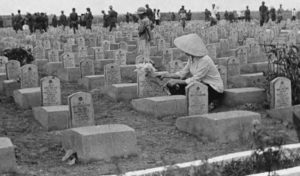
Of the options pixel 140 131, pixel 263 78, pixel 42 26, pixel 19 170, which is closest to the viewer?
pixel 19 170

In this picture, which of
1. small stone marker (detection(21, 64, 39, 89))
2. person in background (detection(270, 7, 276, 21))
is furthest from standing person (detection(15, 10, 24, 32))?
small stone marker (detection(21, 64, 39, 89))

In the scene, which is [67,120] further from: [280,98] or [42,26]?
[42,26]

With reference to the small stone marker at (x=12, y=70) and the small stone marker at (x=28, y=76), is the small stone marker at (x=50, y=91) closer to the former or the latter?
the small stone marker at (x=28, y=76)

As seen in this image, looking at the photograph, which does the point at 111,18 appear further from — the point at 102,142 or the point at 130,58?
the point at 102,142

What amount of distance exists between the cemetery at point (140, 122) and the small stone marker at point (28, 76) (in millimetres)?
18

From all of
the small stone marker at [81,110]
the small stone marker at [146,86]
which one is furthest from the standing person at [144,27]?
the small stone marker at [81,110]

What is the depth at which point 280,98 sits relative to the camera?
27.0 ft

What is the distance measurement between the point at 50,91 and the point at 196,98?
2.22 metres

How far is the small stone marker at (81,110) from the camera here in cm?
712

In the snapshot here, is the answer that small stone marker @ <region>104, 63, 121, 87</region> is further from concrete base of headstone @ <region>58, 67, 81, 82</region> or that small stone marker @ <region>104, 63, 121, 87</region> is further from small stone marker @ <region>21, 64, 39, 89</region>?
concrete base of headstone @ <region>58, 67, 81, 82</region>

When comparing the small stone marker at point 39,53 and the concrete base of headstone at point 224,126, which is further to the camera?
the small stone marker at point 39,53

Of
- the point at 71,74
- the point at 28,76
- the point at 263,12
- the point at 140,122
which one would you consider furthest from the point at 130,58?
the point at 263,12

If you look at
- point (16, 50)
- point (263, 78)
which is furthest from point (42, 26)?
point (263, 78)

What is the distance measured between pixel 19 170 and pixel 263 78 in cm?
541
